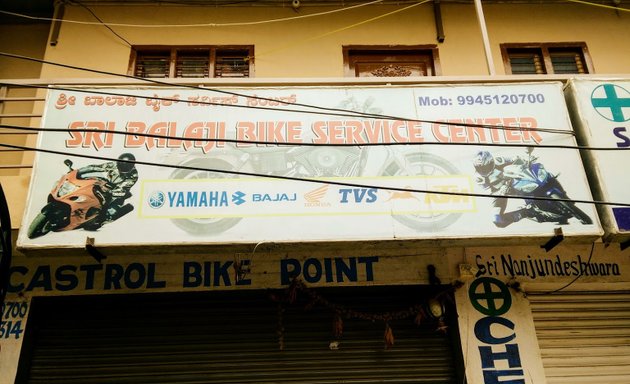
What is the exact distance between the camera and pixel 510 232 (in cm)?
500

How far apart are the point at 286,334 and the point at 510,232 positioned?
258 cm

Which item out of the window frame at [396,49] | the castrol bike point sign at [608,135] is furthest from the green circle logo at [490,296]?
the window frame at [396,49]

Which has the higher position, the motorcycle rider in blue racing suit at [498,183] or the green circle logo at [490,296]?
the motorcycle rider in blue racing suit at [498,183]

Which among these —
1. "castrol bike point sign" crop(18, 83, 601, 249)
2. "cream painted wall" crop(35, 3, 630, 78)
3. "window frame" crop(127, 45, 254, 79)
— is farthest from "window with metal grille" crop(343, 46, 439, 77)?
"castrol bike point sign" crop(18, 83, 601, 249)

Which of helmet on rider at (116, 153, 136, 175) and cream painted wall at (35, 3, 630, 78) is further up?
cream painted wall at (35, 3, 630, 78)

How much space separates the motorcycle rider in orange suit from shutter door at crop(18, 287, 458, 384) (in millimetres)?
1363

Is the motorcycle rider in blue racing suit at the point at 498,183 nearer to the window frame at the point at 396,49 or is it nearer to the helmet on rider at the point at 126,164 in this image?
the window frame at the point at 396,49

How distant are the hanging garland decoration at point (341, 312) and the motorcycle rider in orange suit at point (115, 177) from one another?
1.88 m

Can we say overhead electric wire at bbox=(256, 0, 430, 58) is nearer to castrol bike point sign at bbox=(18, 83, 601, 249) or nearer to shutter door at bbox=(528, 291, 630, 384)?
castrol bike point sign at bbox=(18, 83, 601, 249)

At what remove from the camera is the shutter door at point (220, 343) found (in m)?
5.67

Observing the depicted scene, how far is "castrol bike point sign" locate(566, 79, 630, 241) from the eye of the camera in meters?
5.16

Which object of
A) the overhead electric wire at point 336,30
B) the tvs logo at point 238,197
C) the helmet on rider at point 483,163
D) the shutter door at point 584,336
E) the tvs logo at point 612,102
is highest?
the overhead electric wire at point 336,30

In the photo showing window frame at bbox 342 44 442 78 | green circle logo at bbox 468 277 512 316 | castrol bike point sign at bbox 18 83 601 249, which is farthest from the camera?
window frame at bbox 342 44 442 78

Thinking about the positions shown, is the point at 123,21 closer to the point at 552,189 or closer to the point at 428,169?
the point at 428,169
